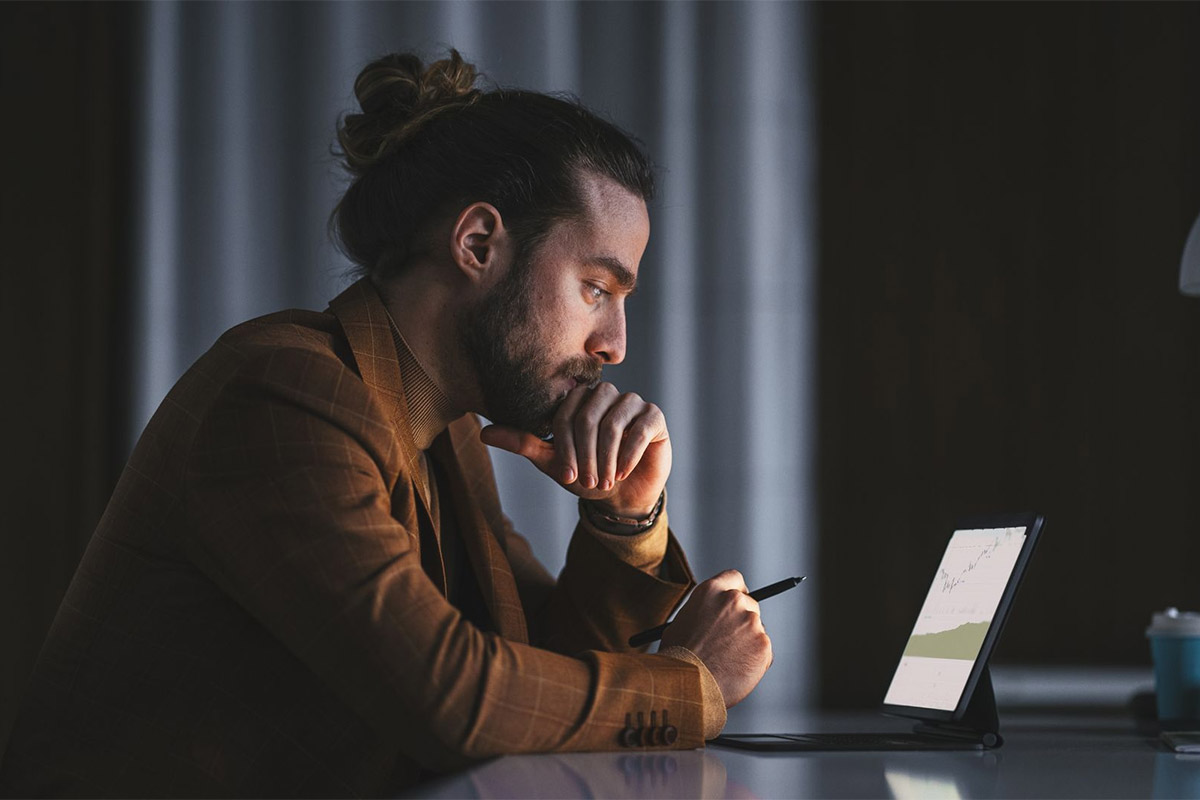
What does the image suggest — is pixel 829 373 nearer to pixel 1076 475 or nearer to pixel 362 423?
pixel 1076 475

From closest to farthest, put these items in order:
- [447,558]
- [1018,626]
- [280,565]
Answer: [280,565] < [447,558] < [1018,626]

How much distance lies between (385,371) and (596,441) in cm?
25

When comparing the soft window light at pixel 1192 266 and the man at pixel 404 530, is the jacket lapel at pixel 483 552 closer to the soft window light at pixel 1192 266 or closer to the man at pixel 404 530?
the man at pixel 404 530

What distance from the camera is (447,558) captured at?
4.62ft

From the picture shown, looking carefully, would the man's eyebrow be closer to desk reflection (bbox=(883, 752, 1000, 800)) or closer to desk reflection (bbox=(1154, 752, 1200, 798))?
desk reflection (bbox=(883, 752, 1000, 800))

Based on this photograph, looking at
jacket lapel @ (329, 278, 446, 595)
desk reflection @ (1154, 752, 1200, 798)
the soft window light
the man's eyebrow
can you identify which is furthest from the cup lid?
jacket lapel @ (329, 278, 446, 595)

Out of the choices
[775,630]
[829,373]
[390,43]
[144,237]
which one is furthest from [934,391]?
[144,237]

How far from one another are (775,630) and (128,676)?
1.67 meters

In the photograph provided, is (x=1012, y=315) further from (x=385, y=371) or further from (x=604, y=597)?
(x=385, y=371)

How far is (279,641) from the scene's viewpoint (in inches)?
42.0

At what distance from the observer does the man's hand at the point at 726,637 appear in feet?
3.68

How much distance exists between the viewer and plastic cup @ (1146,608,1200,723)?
4.72 ft

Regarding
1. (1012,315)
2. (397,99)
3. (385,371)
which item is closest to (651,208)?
(1012,315)

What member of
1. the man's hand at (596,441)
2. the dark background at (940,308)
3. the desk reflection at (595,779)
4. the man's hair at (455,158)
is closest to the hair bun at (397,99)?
the man's hair at (455,158)
